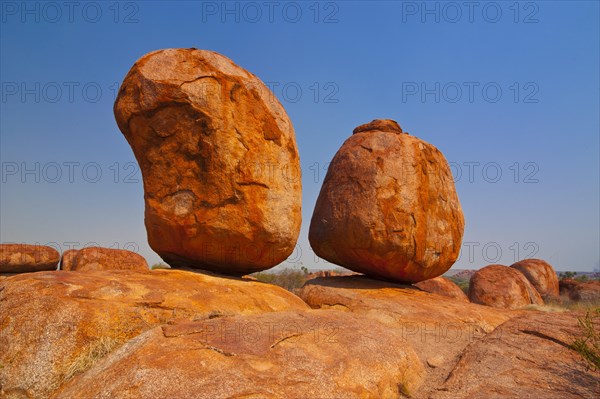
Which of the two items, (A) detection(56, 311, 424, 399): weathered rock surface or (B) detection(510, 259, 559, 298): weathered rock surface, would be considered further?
(B) detection(510, 259, 559, 298): weathered rock surface

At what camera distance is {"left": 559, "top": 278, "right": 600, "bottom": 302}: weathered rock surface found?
18.0 m

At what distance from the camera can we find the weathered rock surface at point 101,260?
1355 cm

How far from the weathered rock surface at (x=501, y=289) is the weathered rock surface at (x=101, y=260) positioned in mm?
10242

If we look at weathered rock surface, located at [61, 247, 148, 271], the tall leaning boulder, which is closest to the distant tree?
weathered rock surface, located at [61, 247, 148, 271]

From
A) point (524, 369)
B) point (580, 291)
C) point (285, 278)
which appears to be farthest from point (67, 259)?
point (580, 291)

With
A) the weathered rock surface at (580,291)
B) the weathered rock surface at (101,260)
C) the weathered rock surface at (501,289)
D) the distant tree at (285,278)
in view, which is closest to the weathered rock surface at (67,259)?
the weathered rock surface at (101,260)

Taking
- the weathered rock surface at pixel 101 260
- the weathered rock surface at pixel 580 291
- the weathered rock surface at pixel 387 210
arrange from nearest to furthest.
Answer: the weathered rock surface at pixel 387 210, the weathered rock surface at pixel 101 260, the weathered rock surface at pixel 580 291

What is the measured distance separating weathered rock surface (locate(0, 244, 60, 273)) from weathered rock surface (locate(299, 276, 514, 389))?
9.97 m

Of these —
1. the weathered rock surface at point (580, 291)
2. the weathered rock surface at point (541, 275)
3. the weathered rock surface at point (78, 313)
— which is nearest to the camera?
the weathered rock surface at point (78, 313)

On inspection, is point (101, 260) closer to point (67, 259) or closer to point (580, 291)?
point (67, 259)

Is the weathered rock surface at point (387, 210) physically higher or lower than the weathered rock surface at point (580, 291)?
higher

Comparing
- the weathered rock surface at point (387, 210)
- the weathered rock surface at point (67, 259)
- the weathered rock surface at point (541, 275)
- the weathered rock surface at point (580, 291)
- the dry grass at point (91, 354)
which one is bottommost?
the weathered rock surface at point (580, 291)

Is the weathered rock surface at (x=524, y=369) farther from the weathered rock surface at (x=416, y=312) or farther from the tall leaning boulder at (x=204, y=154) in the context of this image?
the tall leaning boulder at (x=204, y=154)

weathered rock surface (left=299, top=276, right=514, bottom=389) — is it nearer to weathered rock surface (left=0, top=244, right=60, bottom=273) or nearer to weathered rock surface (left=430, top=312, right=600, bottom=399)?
weathered rock surface (left=430, top=312, right=600, bottom=399)
